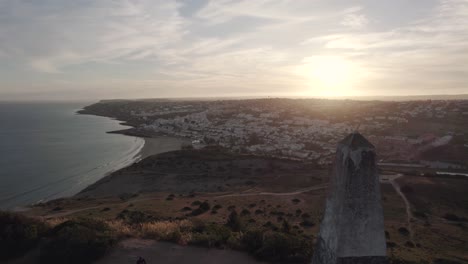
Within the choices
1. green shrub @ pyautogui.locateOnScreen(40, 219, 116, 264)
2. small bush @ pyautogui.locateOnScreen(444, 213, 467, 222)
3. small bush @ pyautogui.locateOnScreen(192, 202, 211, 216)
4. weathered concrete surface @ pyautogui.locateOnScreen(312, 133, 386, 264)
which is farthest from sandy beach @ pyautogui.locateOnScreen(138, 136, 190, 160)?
weathered concrete surface @ pyautogui.locateOnScreen(312, 133, 386, 264)

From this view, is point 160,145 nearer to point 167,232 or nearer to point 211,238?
point 167,232

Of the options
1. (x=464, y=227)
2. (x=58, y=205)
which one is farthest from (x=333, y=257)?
(x=58, y=205)

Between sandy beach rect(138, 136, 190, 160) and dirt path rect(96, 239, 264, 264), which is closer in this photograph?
dirt path rect(96, 239, 264, 264)

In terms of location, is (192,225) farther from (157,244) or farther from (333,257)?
(333,257)

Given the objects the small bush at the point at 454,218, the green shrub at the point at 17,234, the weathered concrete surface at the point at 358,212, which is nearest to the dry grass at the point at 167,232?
the green shrub at the point at 17,234

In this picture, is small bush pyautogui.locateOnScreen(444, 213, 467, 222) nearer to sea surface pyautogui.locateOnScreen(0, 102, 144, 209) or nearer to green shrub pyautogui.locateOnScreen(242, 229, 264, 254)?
green shrub pyautogui.locateOnScreen(242, 229, 264, 254)
